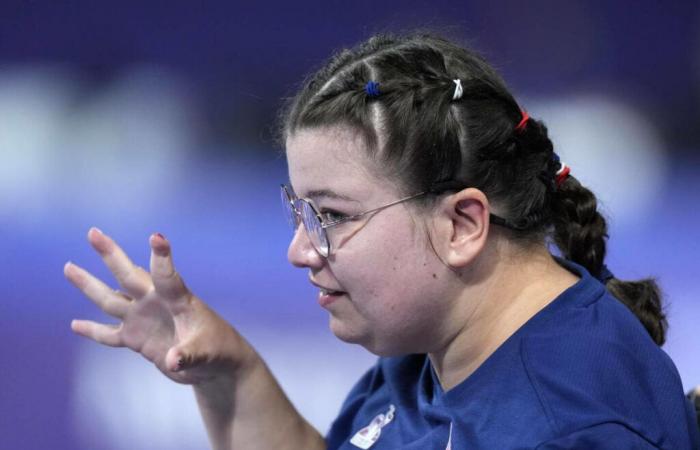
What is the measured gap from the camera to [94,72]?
110 inches

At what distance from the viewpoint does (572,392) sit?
1068 mm

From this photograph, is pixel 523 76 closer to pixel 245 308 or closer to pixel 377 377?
pixel 245 308

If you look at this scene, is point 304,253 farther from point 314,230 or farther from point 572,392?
point 572,392

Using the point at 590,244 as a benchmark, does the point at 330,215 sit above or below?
above

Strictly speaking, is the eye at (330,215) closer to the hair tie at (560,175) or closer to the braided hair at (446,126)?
the braided hair at (446,126)

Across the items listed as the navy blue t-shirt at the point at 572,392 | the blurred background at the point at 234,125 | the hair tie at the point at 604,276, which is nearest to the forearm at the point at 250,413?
the navy blue t-shirt at the point at 572,392

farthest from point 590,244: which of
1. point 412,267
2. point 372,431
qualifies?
point 372,431

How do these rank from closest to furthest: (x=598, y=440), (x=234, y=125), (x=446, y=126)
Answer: (x=598, y=440) < (x=446, y=126) < (x=234, y=125)

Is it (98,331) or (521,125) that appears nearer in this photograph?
(521,125)

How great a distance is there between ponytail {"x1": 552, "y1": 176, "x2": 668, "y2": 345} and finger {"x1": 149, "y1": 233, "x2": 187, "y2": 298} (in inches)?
21.3

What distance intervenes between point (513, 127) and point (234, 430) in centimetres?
67

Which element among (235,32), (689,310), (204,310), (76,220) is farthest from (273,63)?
(204,310)

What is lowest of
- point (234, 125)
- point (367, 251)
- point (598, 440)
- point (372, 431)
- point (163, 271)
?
point (598, 440)

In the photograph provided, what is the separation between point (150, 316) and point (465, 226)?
48cm
